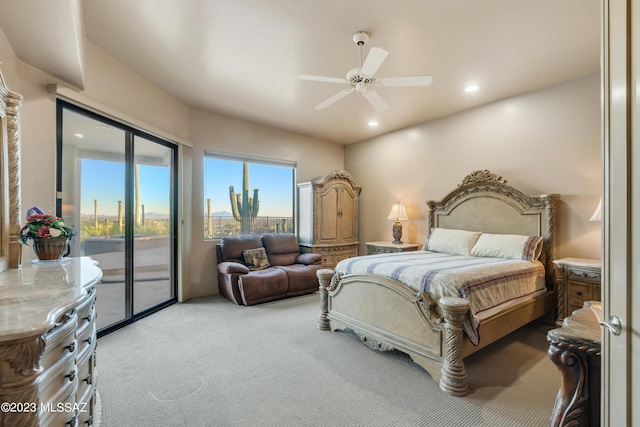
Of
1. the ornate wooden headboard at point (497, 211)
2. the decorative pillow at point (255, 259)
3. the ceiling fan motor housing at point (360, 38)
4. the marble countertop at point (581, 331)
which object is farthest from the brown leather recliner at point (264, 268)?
the marble countertop at point (581, 331)

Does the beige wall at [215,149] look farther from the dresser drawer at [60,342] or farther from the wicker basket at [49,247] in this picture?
the dresser drawer at [60,342]

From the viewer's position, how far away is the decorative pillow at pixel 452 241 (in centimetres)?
379

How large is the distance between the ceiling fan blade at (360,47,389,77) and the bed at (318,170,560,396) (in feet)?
5.57

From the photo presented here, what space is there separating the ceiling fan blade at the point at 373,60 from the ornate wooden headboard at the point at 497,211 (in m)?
2.56

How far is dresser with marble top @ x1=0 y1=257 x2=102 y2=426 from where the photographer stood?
83 cm

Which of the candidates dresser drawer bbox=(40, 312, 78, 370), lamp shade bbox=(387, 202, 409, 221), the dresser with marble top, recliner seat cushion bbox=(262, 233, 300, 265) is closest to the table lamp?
lamp shade bbox=(387, 202, 409, 221)

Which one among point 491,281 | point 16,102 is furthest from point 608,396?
point 16,102

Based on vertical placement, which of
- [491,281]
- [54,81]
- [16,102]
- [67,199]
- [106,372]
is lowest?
[106,372]

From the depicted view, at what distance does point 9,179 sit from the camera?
1.80 m

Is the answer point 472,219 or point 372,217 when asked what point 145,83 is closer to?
point 372,217

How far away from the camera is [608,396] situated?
0.88 m

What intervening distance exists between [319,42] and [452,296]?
2.44 metres

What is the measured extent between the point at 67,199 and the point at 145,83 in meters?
1.65

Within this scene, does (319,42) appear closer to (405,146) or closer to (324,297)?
(324,297)
